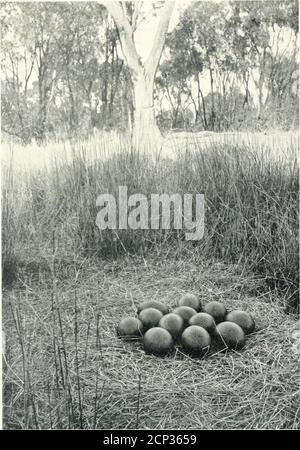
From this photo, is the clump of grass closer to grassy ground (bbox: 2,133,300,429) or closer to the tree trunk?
grassy ground (bbox: 2,133,300,429)

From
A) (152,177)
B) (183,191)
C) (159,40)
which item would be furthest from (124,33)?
(183,191)

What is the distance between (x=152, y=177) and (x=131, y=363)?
864mm

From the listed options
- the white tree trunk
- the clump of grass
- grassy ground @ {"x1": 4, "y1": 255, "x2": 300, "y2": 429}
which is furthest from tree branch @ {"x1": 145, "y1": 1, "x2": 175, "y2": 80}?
grassy ground @ {"x1": 4, "y1": 255, "x2": 300, "y2": 429}

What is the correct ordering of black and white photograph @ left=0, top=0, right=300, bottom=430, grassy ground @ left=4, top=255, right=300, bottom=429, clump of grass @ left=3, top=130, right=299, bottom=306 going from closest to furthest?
grassy ground @ left=4, top=255, right=300, bottom=429 → black and white photograph @ left=0, top=0, right=300, bottom=430 → clump of grass @ left=3, top=130, right=299, bottom=306

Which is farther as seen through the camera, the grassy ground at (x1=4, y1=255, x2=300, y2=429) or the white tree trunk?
the white tree trunk

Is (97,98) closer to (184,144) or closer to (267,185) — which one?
(184,144)

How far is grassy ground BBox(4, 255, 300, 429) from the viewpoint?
2.08m

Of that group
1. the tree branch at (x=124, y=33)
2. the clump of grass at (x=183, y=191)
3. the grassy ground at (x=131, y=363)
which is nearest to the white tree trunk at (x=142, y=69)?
the tree branch at (x=124, y=33)

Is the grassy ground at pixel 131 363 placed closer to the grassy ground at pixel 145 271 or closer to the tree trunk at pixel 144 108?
the grassy ground at pixel 145 271

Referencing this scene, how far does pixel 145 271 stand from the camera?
259 centimetres

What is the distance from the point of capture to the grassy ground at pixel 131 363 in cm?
208

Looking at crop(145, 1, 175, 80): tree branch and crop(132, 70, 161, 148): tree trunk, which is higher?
crop(145, 1, 175, 80): tree branch

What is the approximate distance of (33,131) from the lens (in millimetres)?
2529
